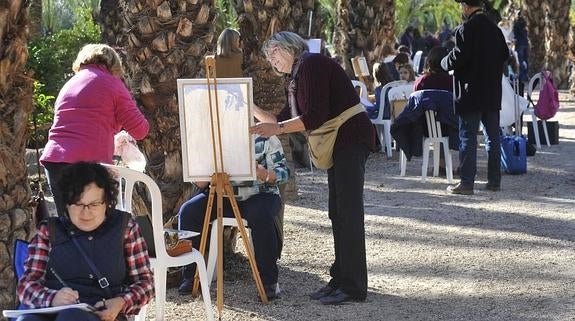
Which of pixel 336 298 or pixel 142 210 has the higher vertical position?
pixel 142 210

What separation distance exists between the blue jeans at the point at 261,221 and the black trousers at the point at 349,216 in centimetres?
38

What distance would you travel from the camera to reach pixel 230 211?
740 centimetres

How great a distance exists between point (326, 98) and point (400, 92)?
7235 millimetres

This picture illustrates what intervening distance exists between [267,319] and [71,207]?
7.85 ft

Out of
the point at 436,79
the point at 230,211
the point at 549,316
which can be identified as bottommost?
the point at 549,316

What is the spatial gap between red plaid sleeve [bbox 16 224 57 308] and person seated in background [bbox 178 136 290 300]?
250 cm

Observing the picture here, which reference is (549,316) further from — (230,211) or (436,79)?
(436,79)

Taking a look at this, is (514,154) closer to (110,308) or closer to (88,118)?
(88,118)

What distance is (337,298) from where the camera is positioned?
708 cm

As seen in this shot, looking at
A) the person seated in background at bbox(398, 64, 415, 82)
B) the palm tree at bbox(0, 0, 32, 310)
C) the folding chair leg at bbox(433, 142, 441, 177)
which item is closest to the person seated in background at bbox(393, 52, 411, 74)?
the person seated in background at bbox(398, 64, 415, 82)

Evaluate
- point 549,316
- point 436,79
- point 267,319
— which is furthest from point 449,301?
point 436,79

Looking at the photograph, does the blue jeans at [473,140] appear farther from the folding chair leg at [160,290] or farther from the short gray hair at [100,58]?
the folding chair leg at [160,290]

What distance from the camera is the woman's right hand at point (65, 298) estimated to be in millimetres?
4555

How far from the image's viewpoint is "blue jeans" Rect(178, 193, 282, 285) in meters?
7.18
